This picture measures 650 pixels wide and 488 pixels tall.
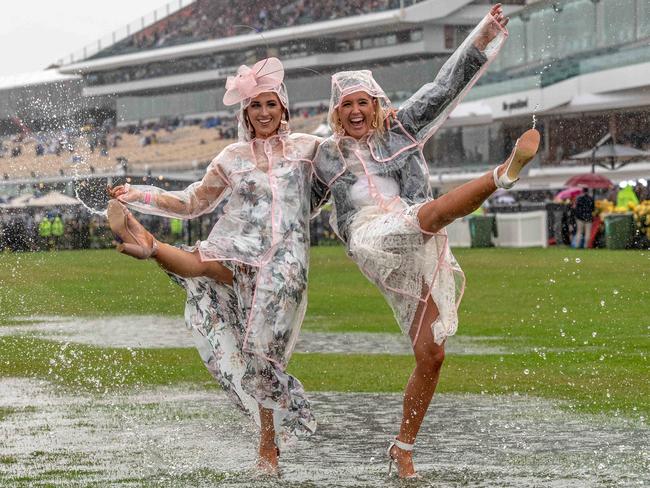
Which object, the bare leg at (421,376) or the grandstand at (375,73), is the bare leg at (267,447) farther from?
the grandstand at (375,73)

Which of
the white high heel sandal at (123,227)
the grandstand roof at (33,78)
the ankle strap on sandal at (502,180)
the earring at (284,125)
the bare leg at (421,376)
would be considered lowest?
the grandstand roof at (33,78)

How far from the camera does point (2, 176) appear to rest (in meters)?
73.6

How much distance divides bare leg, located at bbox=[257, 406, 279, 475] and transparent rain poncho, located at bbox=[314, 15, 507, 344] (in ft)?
2.52

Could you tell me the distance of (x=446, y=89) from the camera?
709cm

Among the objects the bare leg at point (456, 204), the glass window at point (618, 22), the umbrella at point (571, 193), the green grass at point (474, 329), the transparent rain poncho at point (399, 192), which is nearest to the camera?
the bare leg at point (456, 204)

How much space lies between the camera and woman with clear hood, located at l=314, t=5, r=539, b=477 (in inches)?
262

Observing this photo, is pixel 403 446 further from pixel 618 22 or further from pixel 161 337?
pixel 618 22

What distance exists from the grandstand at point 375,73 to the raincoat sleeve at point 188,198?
1222 inches

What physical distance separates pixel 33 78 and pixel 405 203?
117475 mm

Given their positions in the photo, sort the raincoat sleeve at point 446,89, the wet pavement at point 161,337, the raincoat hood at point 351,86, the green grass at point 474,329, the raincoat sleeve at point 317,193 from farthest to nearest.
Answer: the wet pavement at point 161,337 < the green grass at point 474,329 < the raincoat sleeve at point 317,193 < the raincoat sleeve at point 446,89 < the raincoat hood at point 351,86

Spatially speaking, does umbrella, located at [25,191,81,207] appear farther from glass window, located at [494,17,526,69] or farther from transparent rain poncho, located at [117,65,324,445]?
transparent rain poncho, located at [117,65,324,445]

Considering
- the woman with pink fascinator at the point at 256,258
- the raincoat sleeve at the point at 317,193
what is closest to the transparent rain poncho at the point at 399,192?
the raincoat sleeve at the point at 317,193

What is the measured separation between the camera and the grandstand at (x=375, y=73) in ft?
191

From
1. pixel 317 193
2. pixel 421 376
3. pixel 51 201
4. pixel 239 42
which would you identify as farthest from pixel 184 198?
pixel 239 42
